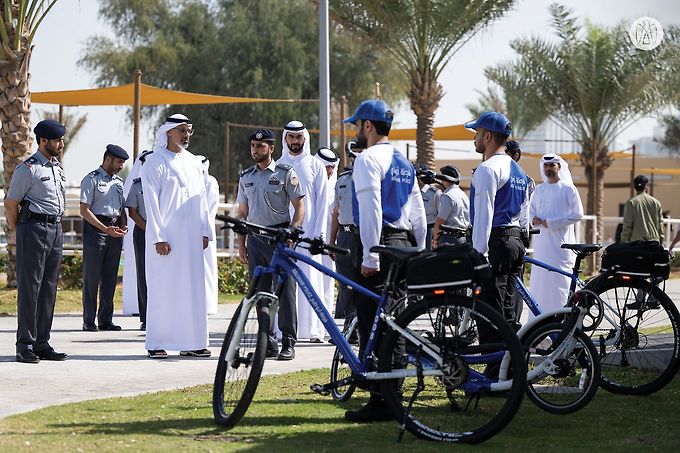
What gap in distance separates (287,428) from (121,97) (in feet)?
56.8

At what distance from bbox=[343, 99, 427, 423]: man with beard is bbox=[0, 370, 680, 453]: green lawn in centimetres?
47

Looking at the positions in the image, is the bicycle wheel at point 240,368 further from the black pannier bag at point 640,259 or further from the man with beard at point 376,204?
the black pannier bag at point 640,259

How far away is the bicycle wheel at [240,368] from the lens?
7.53 metres

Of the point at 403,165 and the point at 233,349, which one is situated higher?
the point at 403,165

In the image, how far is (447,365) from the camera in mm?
7250

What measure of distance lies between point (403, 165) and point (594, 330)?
1.83m

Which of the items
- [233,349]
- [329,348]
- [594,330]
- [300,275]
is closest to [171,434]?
[233,349]

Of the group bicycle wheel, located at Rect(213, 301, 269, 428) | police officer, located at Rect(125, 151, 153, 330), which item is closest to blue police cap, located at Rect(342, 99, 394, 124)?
bicycle wheel, located at Rect(213, 301, 269, 428)

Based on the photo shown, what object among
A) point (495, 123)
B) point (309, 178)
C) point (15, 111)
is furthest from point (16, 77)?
point (495, 123)

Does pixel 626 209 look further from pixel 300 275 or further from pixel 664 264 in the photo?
pixel 300 275

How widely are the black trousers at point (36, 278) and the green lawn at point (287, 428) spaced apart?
96.0 inches

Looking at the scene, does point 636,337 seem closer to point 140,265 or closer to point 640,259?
point 640,259

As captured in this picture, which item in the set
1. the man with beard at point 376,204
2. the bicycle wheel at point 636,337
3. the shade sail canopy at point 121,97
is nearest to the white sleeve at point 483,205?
the man with beard at point 376,204

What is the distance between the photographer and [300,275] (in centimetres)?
780
